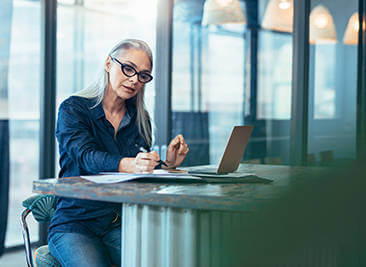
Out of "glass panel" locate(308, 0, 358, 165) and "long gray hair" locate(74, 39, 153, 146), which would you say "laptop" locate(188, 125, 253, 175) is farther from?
"glass panel" locate(308, 0, 358, 165)

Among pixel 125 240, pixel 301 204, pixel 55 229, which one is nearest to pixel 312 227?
pixel 301 204

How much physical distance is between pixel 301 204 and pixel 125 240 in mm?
1074

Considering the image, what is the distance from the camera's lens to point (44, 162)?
3.62m

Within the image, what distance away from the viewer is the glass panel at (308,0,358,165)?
9.66ft

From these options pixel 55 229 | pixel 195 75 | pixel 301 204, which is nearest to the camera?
pixel 301 204

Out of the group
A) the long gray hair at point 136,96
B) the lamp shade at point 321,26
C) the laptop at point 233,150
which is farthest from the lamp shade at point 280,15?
the laptop at point 233,150

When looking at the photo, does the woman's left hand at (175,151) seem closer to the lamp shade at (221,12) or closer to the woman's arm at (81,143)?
the woman's arm at (81,143)

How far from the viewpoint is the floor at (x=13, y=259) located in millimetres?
3251

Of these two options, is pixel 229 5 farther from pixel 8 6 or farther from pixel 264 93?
pixel 8 6

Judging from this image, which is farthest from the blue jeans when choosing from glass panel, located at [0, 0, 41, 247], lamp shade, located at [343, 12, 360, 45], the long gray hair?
lamp shade, located at [343, 12, 360, 45]

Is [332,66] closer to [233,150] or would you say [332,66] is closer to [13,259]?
[233,150]

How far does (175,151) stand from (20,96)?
7.39 feet

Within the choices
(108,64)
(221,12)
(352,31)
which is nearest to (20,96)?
(221,12)

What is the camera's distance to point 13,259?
3.35 metres
